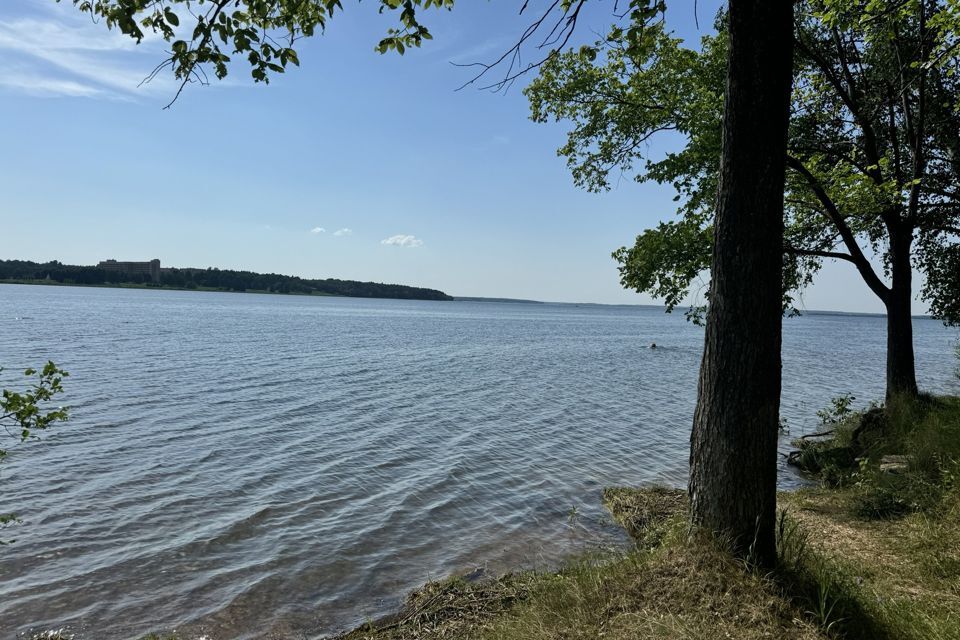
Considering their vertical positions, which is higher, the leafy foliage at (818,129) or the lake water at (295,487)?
the leafy foliage at (818,129)

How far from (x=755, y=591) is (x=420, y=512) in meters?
7.22

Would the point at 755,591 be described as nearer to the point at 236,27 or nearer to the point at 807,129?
the point at 236,27

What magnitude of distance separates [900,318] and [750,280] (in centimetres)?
1183

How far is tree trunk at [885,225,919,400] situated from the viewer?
46.0 ft

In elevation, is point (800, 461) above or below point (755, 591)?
below

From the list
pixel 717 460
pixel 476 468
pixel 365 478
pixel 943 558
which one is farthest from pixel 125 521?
pixel 943 558

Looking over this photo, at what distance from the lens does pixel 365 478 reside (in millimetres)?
12883

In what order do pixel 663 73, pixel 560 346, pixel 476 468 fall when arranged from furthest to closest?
pixel 560 346 → pixel 476 468 → pixel 663 73

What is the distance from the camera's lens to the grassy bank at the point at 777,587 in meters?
4.54

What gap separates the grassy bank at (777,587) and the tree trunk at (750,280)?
16.6 inches

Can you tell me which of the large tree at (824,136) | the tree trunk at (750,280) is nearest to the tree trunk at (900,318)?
the large tree at (824,136)

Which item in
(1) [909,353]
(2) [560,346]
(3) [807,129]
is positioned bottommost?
(2) [560,346]

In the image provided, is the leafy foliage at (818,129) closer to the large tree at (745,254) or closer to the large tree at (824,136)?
the large tree at (824,136)

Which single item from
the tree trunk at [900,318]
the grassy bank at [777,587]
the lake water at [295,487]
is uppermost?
the tree trunk at [900,318]
